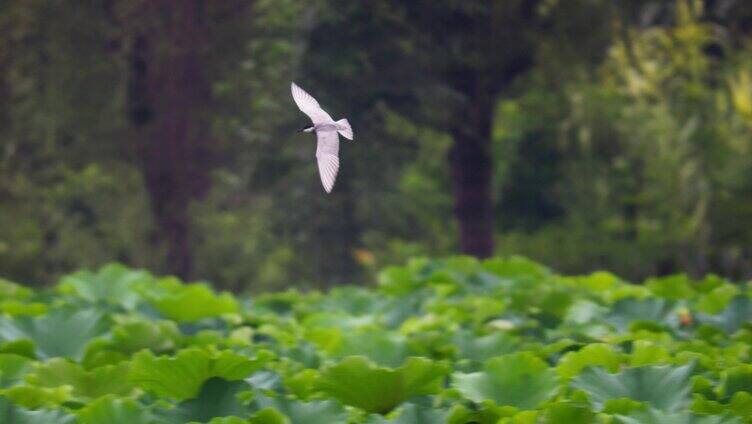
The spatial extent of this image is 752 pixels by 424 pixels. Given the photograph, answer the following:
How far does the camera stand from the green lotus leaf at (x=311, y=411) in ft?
10.5

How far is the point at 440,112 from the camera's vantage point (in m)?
13.9

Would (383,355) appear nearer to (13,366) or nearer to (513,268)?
(13,366)

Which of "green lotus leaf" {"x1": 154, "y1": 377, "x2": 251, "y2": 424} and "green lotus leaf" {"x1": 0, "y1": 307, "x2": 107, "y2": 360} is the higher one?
"green lotus leaf" {"x1": 0, "y1": 307, "x2": 107, "y2": 360}

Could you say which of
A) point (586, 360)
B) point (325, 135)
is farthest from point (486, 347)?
point (325, 135)

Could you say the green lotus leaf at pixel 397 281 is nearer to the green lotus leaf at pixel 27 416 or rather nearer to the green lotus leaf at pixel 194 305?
the green lotus leaf at pixel 194 305

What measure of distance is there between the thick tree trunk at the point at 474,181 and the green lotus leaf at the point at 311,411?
438 inches

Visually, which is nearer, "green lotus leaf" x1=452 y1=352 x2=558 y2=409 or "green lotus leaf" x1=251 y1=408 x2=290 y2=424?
"green lotus leaf" x1=251 y1=408 x2=290 y2=424

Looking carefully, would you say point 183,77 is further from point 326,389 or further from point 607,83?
point 326,389

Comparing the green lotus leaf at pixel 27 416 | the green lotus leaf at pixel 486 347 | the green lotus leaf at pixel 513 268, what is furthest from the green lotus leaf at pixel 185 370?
the green lotus leaf at pixel 513 268

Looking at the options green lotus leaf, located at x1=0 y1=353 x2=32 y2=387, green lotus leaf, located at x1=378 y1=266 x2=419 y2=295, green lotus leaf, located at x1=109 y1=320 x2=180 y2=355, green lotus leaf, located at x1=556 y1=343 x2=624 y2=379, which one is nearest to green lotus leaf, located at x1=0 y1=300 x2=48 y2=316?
green lotus leaf, located at x1=109 y1=320 x2=180 y2=355

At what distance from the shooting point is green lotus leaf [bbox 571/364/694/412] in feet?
11.1

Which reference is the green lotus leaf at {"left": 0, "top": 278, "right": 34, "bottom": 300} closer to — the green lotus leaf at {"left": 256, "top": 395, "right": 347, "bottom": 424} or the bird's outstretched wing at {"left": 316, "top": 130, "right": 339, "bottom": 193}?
the green lotus leaf at {"left": 256, "top": 395, "right": 347, "bottom": 424}

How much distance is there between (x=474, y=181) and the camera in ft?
48.1

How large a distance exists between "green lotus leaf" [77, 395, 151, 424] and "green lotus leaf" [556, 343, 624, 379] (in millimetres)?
1229
